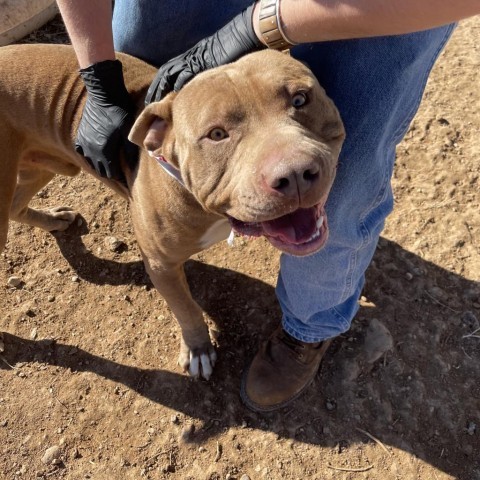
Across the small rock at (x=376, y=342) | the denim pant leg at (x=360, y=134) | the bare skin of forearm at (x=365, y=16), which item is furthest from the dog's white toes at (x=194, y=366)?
the bare skin of forearm at (x=365, y=16)

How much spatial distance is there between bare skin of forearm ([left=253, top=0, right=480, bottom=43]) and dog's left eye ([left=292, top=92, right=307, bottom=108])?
25cm

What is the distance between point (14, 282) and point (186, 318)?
154cm

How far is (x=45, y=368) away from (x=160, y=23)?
7.71 ft

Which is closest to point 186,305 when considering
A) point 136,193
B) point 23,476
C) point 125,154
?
point 136,193

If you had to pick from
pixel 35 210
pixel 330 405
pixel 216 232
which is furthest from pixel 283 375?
pixel 35 210

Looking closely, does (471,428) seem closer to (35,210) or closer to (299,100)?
(299,100)

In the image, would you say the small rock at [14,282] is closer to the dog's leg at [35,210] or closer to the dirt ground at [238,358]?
the dirt ground at [238,358]

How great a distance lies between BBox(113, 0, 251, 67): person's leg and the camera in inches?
105

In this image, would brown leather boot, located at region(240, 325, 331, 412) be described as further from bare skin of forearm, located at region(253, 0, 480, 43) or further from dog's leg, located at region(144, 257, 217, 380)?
bare skin of forearm, located at region(253, 0, 480, 43)

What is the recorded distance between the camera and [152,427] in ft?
10.6

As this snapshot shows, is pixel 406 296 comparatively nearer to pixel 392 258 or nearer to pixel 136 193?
pixel 392 258

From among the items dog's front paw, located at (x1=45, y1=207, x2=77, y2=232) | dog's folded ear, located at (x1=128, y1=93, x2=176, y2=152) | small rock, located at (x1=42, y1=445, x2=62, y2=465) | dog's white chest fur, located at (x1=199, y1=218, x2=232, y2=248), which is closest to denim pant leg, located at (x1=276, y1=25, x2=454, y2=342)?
dog's white chest fur, located at (x1=199, y1=218, x2=232, y2=248)

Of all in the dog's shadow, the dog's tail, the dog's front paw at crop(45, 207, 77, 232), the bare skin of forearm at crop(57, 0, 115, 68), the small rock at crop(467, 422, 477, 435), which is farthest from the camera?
the dog's front paw at crop(45, 207, 77, 232)

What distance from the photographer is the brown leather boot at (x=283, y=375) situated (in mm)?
3207
